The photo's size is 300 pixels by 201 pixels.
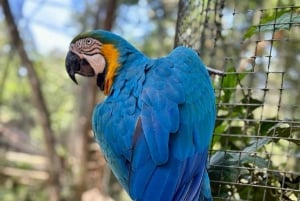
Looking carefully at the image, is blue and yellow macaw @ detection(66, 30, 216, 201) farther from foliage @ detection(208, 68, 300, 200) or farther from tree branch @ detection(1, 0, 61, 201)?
tree branch @ detection(1, 0, 61, 201)

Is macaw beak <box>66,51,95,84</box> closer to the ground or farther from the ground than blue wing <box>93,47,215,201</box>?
farther from the ground

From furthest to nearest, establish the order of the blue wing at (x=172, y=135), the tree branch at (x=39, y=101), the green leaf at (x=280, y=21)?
the tree branch at (x=39, y=101), the green leaf at (x=280, y=21), the blue wing at (x=172, y=135)

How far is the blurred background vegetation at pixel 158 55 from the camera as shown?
3.44 ft

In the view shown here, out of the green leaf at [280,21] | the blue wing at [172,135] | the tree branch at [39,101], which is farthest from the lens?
the tree branch at [39,101]

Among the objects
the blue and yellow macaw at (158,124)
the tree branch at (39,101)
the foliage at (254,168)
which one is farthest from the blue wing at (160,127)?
the tree branch at (39,101)

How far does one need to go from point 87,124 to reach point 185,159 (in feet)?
5.08

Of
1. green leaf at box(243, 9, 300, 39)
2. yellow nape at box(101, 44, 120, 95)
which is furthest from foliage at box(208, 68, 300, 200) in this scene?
yellow nape at box(101, 44, 120, 95)

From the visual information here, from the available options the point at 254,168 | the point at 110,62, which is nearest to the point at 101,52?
the point at 110,62

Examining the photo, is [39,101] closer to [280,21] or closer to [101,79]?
[101,79]

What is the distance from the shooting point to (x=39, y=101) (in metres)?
2.29

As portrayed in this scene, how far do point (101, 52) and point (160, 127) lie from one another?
0.29m

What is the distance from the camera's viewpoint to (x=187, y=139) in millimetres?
852

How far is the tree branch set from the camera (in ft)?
→ 7.17

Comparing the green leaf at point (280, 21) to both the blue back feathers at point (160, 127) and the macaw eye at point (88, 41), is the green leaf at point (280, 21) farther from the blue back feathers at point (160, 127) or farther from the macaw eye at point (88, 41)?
the macaw eye at point (88, 41)
